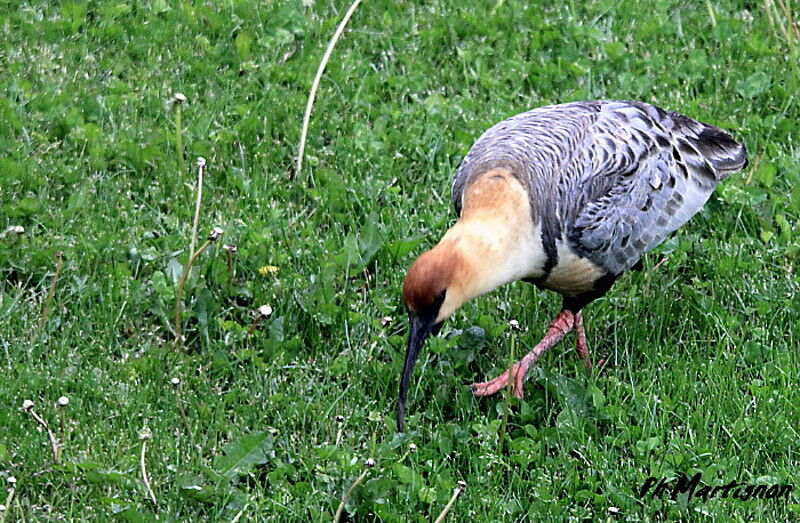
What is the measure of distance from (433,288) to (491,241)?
14.7 inches

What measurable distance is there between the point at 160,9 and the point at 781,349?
4.16 metres

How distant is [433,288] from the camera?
4492mm

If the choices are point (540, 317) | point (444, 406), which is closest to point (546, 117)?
point (540, 317)

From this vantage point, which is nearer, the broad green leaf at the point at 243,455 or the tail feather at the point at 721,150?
the broad green leaf at the point at 243,455

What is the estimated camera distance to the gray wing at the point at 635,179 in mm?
5211

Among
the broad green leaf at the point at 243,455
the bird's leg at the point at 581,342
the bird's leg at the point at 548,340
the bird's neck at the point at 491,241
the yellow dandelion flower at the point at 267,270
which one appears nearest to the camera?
the bird's neck at the point at 491,241

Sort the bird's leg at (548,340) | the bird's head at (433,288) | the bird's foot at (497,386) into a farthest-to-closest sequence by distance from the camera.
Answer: the bird's leg at (548,340), the bird's foot at (497,386), the bird's head at (433,288)

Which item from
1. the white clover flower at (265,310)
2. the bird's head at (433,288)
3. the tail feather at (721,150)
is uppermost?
the bird's head at (433,288)

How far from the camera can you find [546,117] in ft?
18.3

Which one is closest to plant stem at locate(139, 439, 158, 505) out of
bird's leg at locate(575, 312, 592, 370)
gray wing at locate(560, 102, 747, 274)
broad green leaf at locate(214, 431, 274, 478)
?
broad green leaf at locate(214, 431, 274, 478)

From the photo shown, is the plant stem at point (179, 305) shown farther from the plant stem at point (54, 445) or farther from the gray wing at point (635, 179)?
the gray wing at point (635, 179)

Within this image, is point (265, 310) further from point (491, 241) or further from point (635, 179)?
point (635, 179)

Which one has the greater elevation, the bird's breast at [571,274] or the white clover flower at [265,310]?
the bird's breast at [571,274]

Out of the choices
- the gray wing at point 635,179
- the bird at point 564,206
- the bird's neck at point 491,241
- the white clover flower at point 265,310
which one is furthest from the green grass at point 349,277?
the bird's neck at point 491,241
